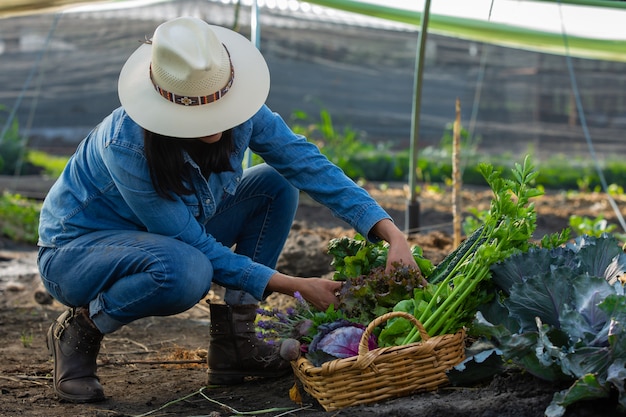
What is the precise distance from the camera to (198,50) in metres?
2.52

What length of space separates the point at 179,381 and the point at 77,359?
0.41m

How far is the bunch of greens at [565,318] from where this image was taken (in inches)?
81.9

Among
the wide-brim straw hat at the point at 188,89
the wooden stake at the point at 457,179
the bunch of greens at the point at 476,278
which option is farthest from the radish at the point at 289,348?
the wooden stake at the point at 457,179

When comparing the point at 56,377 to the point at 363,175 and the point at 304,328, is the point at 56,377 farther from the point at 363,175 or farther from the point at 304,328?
the point at 363,175

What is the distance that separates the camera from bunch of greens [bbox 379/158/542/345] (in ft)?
8.15

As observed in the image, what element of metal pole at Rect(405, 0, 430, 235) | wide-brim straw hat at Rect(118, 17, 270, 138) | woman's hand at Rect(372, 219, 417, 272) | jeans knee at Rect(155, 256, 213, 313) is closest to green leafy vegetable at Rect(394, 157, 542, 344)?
woman's hand at Rect(372, 219, 417, 272)

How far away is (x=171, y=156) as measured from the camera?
2666 mm

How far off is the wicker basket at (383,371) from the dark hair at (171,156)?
735mm

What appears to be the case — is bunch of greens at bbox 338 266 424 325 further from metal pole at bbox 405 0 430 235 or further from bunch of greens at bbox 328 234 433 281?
metal pole at bbox 405 0 430 235

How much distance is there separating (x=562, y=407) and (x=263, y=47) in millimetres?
7456

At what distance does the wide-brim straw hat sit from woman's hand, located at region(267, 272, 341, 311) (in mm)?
522

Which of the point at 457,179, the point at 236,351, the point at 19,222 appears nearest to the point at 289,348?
the point at 236,351

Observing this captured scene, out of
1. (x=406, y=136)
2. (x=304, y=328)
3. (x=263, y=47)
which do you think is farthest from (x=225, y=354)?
(x=406, y=136)

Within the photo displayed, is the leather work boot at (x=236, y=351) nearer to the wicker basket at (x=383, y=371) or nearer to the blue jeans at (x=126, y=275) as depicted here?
the blue jeans at (x=126, y=275)
